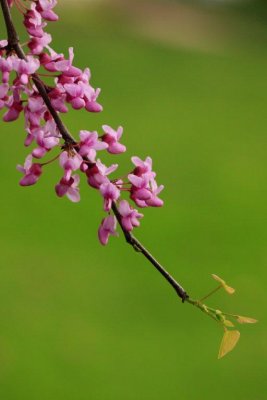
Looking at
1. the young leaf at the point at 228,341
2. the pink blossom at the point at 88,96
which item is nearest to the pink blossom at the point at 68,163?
the pink blossom at the point at 88,96

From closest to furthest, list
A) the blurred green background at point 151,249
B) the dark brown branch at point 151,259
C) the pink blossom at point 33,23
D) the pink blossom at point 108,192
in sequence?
the dark brown branch at point 151,259
the pink blossom at point 108,192
the pink blossom at point 33,23
the blurred green background at point 151,249

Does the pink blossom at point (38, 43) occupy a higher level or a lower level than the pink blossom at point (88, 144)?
higher

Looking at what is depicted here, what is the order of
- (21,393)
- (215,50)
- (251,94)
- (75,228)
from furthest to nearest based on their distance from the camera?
(215,50)
(251,94)
(75,228)
(21,393)

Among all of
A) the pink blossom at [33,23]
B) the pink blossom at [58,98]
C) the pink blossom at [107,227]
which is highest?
the pink blossom at [33,23]

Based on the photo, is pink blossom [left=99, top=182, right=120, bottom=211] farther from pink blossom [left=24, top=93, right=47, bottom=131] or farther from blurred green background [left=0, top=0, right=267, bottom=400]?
blurred green background [left=0, top=0, right=267, bottom=400]

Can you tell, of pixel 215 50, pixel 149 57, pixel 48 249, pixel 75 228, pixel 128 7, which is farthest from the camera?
pixel 128 7

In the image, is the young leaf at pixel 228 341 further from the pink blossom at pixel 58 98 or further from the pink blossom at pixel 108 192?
the pink blossom at pixel 58 98

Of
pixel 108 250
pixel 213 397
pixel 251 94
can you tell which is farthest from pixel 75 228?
pixel 251 94

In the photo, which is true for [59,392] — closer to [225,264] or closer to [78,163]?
[225,264]

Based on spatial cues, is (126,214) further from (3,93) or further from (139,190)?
(3,93)
